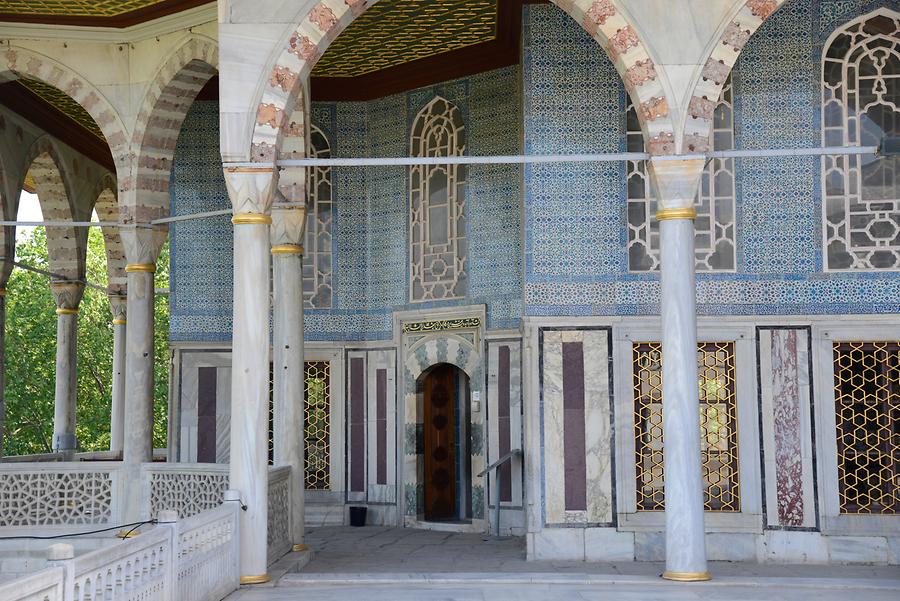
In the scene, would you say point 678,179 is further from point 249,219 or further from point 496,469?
point 496,469

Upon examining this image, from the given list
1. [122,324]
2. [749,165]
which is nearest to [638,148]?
[749,165]

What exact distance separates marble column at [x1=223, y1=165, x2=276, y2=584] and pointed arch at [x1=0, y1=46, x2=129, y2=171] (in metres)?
2.95

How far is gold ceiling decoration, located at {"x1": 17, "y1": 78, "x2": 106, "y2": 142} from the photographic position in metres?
10.9

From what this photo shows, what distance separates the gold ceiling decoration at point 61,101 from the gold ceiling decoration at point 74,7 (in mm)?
1544

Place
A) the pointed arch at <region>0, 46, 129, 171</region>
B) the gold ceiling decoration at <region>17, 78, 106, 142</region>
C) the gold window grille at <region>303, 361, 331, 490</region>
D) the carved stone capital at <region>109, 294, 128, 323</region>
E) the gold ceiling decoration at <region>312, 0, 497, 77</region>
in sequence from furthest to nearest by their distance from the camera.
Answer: the carved stone capital at <region>109, 294, 128, 323</region>, the gold ceiling decoration at <region>17, 78, 106, 142</region>, the gold window grille at <region>303, 361, 331, 490</region>, the pointed arch at <region>0, 46, 129, 171</region>, the gold ceiling decoration at <region>312, 0, 497, 77</region>

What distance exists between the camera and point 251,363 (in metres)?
6.86

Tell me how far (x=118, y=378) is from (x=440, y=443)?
483cm

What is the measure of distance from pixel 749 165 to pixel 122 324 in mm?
8539

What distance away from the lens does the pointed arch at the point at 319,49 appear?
682 centimetres

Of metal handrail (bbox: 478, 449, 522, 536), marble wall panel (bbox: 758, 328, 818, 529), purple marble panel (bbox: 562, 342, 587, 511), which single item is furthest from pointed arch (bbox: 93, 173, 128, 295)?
marble wall panel (bbox: 758, 328, 818, 529)

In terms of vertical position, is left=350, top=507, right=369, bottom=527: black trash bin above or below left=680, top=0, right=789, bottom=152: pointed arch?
below

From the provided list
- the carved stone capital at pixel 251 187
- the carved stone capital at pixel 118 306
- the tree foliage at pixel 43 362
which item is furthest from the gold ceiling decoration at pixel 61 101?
the tree foliage at pixel 43 362

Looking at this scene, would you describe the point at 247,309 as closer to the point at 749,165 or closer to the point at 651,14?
the point at 651,14

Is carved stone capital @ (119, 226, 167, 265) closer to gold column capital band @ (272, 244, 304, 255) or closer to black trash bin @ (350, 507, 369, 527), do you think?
gold column capital band @ (272, 244, 304, 255)
